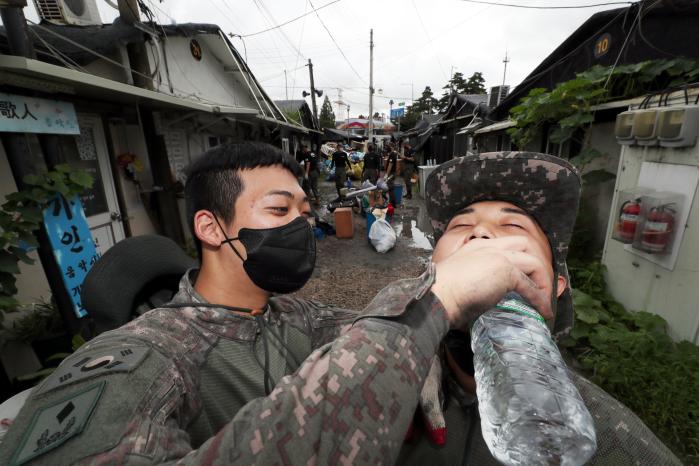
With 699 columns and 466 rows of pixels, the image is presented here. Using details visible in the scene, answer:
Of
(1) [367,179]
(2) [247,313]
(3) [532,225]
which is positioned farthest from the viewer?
→ (1) [367,179]

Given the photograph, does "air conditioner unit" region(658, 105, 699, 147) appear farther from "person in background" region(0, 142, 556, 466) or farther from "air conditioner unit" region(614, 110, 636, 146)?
"person in background" region(0, 142, 556, 466)

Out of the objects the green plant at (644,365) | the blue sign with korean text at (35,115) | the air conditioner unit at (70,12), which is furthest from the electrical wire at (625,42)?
the air conditioner unit at (70,12)

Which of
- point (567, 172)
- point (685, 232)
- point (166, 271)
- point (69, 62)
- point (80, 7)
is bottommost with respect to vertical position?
point (685, 232)

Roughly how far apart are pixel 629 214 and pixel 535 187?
10.3 ft

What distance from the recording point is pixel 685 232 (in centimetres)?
304

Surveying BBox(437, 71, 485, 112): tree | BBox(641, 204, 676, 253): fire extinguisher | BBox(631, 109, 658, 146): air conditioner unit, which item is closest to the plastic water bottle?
BBox(641, 204, 676, 253): fire extinguisher

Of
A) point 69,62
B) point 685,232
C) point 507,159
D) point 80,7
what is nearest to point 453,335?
point 507,159

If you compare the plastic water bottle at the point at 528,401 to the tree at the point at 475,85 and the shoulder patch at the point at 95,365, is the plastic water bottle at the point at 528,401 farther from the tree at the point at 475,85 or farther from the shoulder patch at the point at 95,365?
the tree at the point at 475,85

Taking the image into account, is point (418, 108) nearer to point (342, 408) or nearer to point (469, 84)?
point (469, 84)

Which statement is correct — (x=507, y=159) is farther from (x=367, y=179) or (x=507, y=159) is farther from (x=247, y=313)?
(x=367, y=179)

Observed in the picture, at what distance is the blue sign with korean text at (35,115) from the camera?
8.58 ft

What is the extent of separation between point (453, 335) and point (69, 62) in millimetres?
5775

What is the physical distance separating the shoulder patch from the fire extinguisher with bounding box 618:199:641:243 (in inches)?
179

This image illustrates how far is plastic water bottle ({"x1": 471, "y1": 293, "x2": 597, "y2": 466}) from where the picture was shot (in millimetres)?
627
